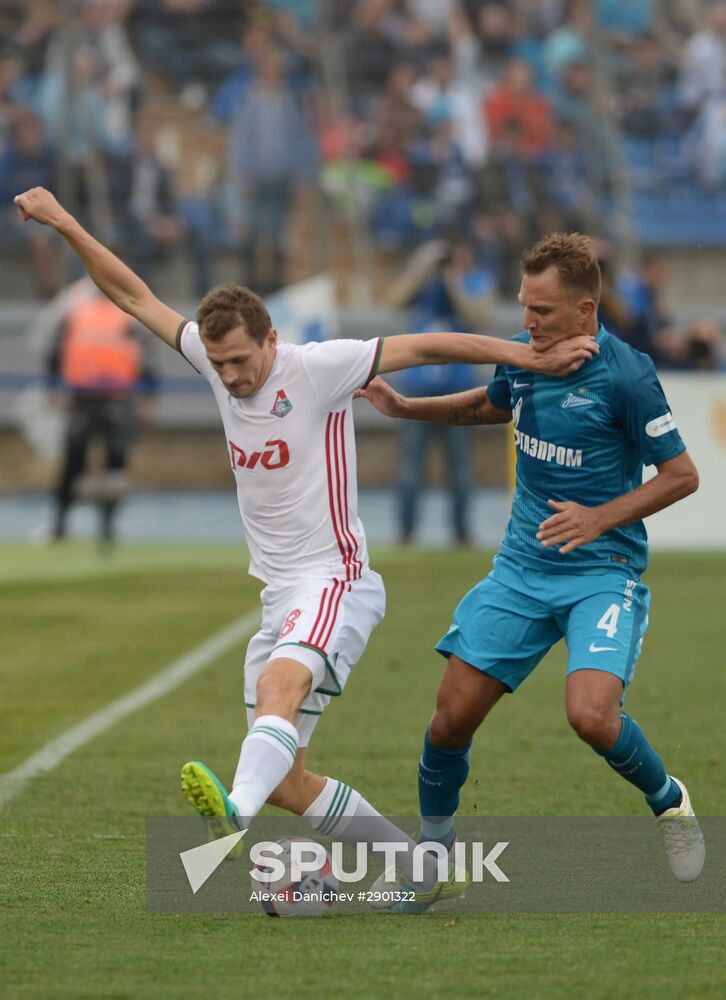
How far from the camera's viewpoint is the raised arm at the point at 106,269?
5.42 m

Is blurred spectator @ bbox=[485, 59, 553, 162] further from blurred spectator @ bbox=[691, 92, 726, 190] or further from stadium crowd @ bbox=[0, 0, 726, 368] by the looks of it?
blurred spectator @ bbox=[691, 92, 726, 190]

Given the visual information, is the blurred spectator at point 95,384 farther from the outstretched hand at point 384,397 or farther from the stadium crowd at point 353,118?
the outstretched hand at point 384,397

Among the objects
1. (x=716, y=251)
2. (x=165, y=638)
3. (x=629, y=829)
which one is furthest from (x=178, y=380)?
(x=629, y=829)

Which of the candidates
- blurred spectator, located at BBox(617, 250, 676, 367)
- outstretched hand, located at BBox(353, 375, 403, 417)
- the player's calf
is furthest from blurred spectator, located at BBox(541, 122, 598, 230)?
the player's calf

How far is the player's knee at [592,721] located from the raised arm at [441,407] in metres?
1.03

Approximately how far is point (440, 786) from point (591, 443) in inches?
43.8

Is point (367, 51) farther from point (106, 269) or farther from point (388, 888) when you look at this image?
point (388, 888)

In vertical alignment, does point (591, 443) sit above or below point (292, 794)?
above

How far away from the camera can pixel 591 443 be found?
5.22 m

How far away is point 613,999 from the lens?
390 cm

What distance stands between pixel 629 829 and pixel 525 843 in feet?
1.57

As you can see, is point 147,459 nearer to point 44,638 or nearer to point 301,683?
point 44,638

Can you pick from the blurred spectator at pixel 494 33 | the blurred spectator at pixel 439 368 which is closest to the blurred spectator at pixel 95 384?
the blurred spectator at pixel 439 368

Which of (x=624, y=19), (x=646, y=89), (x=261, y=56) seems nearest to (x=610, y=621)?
(x=261, y=56)
